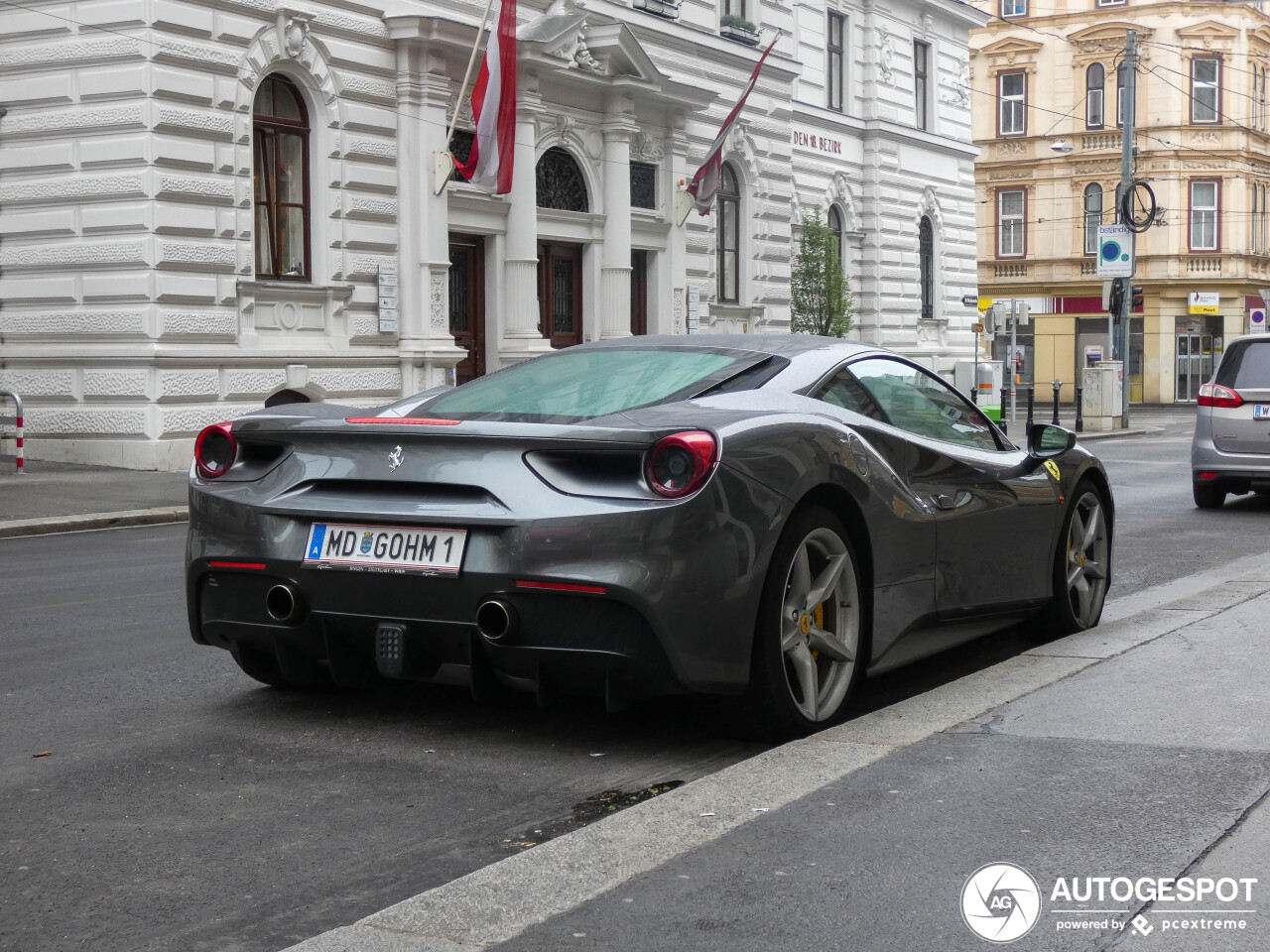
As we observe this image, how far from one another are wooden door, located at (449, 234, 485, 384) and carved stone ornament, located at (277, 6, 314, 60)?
164 inches

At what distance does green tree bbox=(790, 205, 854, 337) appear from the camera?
113 feet

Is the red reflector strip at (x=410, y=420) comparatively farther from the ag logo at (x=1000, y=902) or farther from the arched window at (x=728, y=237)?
the arched window at (x=728, y=237)

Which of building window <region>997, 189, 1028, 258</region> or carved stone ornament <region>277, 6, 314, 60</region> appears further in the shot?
building window <region>997, 189, 1028, 258</region>

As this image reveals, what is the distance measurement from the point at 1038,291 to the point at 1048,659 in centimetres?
5229

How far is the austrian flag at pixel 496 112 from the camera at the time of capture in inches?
866

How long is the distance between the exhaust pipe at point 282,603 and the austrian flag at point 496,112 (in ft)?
58.4

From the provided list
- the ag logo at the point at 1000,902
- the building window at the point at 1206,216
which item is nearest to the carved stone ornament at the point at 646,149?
the ag logo at the point at 1000,902

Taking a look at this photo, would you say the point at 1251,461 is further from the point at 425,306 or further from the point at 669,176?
the point at 669,176

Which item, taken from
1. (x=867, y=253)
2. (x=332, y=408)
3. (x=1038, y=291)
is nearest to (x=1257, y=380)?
(x=332, y=408)

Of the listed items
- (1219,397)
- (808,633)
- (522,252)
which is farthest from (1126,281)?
(808,633)

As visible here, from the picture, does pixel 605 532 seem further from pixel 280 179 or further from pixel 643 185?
pixel 643 185

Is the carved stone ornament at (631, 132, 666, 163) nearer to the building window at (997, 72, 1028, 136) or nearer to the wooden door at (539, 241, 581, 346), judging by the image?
the wooden door at (539, 241, 581, 346)

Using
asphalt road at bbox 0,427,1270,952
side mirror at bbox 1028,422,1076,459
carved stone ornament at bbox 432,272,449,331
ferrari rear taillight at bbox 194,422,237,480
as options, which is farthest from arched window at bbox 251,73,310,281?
ferrari rear taillight at bbox 194,422,237,480

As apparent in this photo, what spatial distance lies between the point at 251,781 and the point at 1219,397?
1192 centimetres
